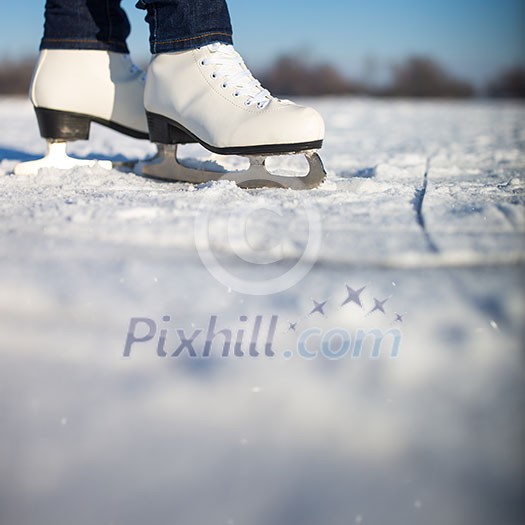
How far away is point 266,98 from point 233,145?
0.12 meters

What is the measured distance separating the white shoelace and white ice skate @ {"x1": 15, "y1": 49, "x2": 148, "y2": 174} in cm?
33

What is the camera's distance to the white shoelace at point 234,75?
1064 millimetres

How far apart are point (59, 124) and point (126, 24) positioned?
31 centimetres

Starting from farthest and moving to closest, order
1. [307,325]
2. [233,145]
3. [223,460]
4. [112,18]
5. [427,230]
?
1. [112,18]
2. [233,145]
3. [427,230]
4. [307,325]
5. [223,460]

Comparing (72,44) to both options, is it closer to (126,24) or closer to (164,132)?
(126,24)

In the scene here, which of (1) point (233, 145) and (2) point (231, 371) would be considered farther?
(1) point (233, 145)

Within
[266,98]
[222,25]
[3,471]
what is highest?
[222,25]

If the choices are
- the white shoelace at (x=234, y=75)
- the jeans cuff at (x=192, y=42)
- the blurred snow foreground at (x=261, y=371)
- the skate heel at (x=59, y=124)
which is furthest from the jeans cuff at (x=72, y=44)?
the blurred snow foreground at (x=261, y=371)

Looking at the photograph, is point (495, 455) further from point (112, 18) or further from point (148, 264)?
point (112, 18)

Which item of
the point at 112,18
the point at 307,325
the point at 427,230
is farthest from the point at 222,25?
the point at 307,325

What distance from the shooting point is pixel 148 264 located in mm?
618

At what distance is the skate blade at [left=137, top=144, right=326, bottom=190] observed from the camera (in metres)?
1.03

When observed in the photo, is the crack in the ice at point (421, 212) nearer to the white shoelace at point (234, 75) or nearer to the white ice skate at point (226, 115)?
the white ice skate at point (226, 115)

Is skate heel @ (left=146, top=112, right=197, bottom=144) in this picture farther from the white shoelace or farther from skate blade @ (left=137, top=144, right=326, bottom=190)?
the white shoelace
